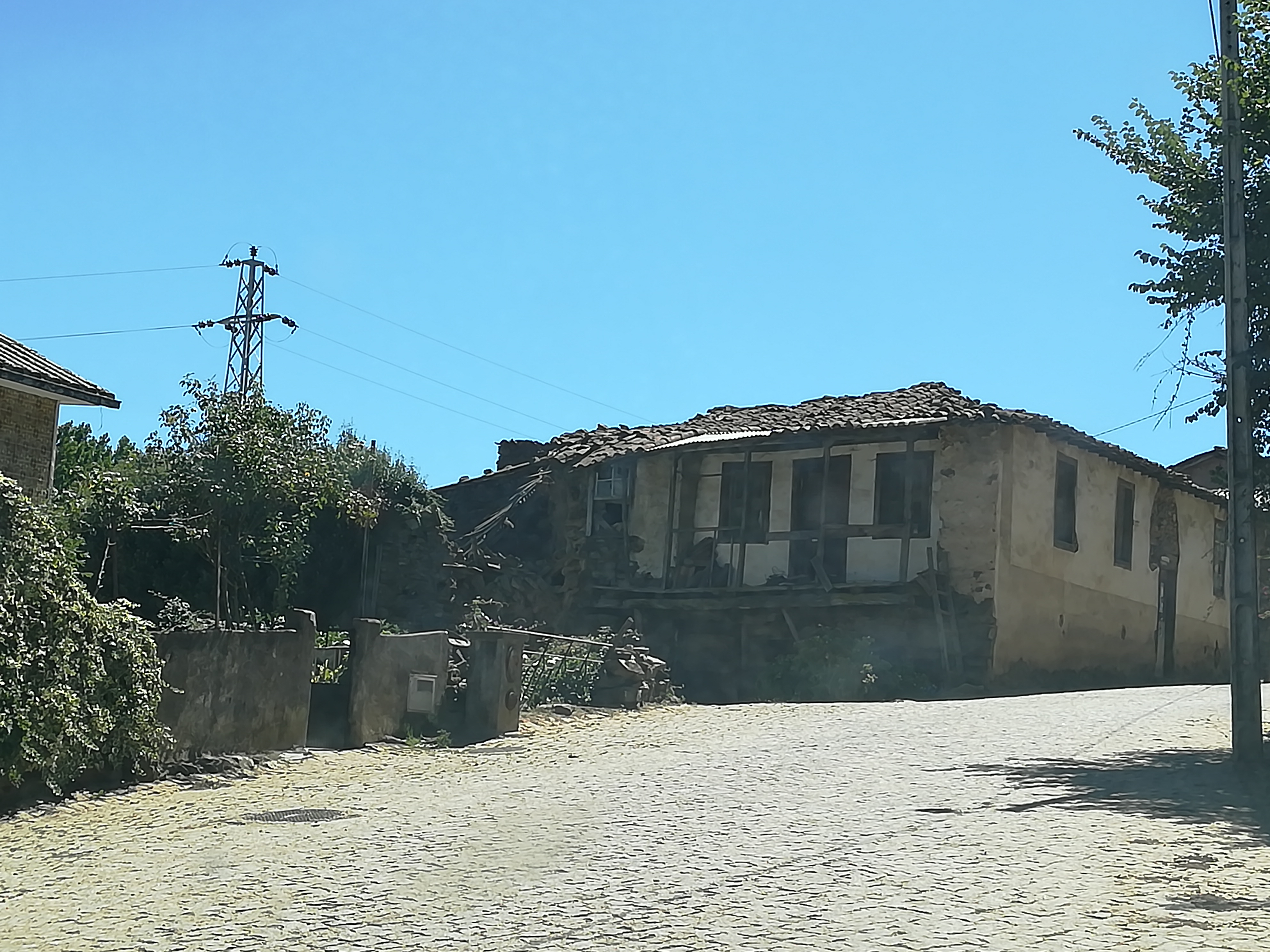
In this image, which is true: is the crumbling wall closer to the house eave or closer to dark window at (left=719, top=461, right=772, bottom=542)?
dark window at (left=719, top=461, right=772, bottom=542)

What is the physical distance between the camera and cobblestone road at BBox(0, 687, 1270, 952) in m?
7.09

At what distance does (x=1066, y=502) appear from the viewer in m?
26.0

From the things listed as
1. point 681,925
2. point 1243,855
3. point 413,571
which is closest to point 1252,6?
point 1243,855

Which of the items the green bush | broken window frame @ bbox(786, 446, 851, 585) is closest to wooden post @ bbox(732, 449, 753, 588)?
broken window frame @ bbox(786, 446, 851, 585)

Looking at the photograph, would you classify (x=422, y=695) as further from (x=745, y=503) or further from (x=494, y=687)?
(x=745, y=503)

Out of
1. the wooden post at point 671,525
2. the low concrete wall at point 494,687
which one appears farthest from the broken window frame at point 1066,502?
the low concrete wall at point 494,687

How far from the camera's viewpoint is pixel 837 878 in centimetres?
813

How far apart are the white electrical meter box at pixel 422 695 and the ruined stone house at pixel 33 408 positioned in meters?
8.29

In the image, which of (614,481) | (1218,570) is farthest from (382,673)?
(1218,570)

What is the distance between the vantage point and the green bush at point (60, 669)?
37.0 feet

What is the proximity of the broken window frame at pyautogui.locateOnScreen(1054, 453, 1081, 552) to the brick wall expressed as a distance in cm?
1761

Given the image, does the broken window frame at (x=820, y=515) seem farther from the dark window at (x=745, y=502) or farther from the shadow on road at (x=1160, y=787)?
the shadow on road at (x=1160, y=787)

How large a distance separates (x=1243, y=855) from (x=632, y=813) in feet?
14.5

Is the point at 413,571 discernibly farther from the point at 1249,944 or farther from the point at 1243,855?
the point at 1249,944
